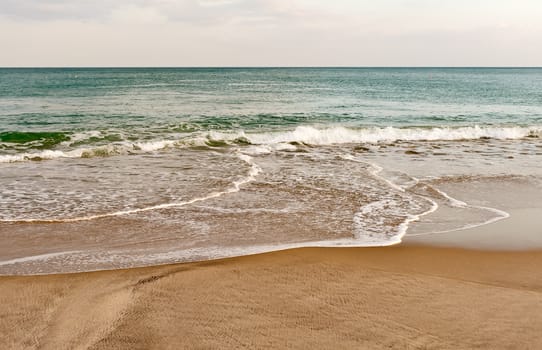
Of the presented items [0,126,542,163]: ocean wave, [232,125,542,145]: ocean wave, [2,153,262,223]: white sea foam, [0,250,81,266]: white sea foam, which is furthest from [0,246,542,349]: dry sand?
[232,125,542,145]: ocean wave

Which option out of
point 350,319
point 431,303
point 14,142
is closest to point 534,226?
point 431,303

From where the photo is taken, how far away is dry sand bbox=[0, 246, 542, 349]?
3982 millimetres

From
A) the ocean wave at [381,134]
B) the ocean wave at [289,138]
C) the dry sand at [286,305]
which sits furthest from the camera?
the ocean wave at [381,134]

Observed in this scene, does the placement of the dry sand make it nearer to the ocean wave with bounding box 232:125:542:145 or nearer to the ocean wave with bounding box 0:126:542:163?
the ocean wave with bounding box 0:126:542:163

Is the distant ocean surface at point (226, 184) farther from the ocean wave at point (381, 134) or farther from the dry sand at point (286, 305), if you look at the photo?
the dry sand at point (286, 305)

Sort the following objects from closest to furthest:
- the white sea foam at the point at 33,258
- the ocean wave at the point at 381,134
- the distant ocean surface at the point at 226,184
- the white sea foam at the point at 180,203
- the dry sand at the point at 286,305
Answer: the dry sand at the point at 286,305 < the white sea foam at the point at 33,258 < the distant ocean surface at the point at 226,184 < the white sea foam at the point at 180,203 < the ocean wave at the point at 381,134

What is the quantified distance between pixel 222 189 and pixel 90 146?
27.0ft

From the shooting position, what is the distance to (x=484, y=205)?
8812mm

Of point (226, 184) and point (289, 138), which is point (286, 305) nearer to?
point (226, 184)

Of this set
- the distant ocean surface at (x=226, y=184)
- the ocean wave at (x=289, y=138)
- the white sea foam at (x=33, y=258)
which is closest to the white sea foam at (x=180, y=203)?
the distant ocean surface at (x=226, y=184)

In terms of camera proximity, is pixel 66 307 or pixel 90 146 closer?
pixel 66 307

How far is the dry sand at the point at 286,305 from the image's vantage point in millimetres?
3982

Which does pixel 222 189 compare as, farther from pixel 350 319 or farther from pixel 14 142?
pixel 14 142

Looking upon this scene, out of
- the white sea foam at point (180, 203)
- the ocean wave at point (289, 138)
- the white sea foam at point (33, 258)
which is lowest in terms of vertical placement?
the white sea foam at point (33, 258)
